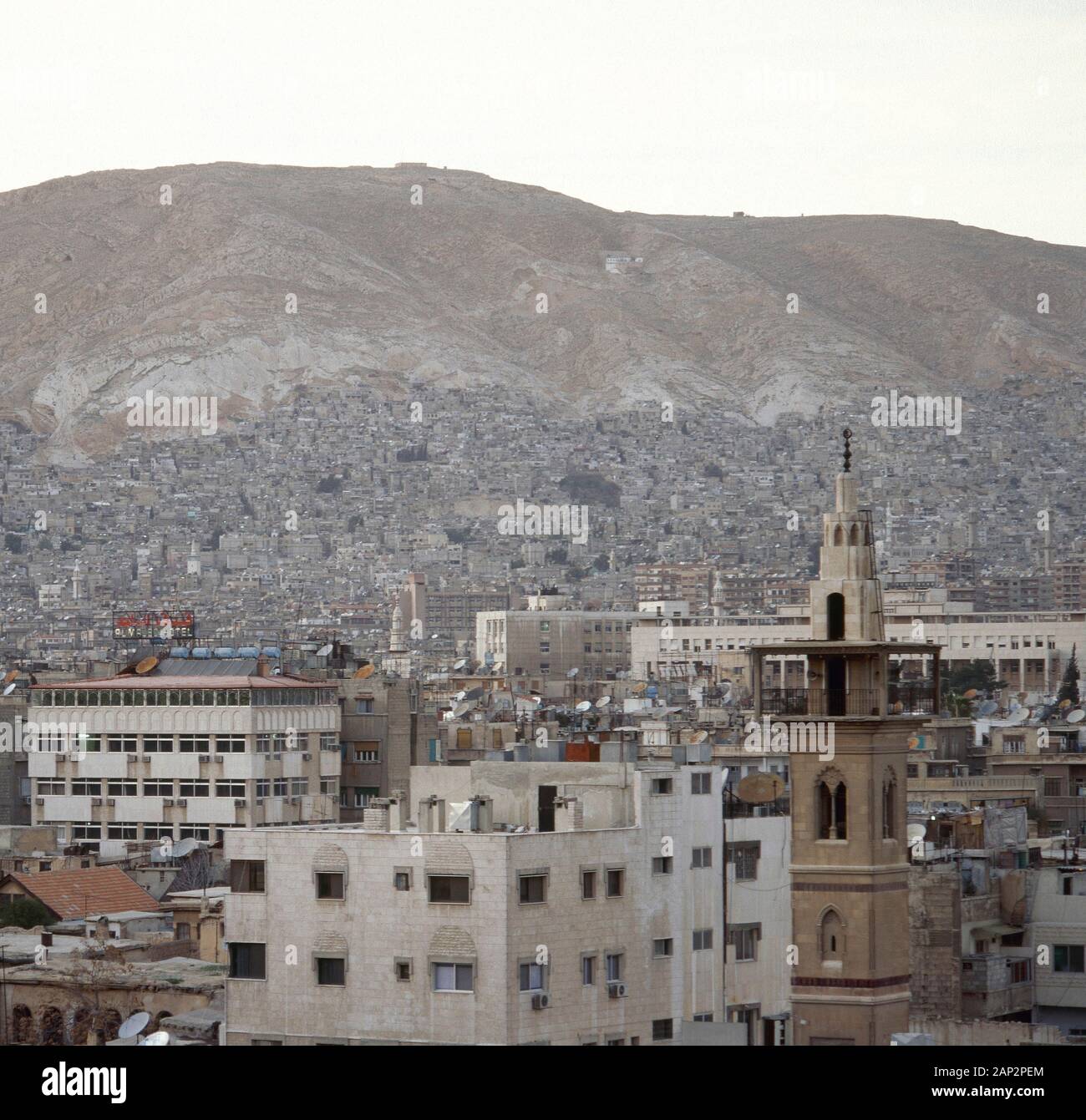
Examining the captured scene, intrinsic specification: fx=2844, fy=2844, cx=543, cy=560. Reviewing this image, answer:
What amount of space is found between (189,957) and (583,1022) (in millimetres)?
8588

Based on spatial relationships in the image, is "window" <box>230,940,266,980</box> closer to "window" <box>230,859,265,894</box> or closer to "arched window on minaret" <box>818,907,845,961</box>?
"window" <box>230,859,265,894</box>

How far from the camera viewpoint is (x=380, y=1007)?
78.1ft

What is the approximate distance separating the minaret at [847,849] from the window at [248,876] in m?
4.97

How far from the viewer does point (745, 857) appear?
2786cm

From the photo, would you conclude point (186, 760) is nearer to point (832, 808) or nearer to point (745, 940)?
point (745, 940)

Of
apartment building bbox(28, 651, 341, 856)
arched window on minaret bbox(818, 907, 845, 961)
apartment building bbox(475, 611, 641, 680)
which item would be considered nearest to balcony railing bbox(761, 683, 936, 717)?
arched window on minaret bbox(818, 907, 845, 961)

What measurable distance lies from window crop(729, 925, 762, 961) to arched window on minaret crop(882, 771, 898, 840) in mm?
4486

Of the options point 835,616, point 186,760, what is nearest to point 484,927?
point 835,616

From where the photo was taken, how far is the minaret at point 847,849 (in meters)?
22.5

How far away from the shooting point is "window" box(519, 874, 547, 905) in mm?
23656

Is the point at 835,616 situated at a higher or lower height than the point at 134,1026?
higher

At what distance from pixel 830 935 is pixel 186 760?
31854mm
